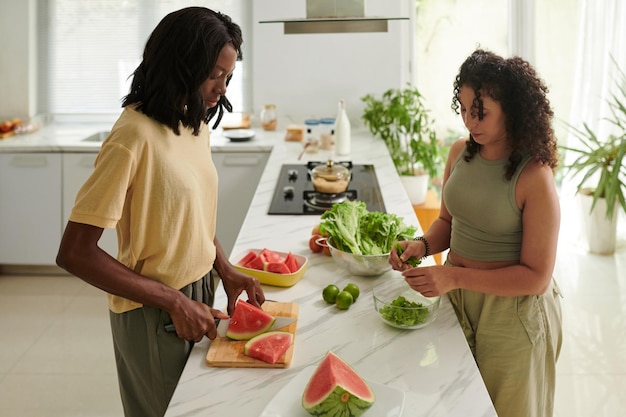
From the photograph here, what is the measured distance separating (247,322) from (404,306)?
0.41 metres

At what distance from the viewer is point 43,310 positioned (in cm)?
410

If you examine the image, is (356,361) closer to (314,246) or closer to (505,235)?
(505,235)

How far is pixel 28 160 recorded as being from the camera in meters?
4.38

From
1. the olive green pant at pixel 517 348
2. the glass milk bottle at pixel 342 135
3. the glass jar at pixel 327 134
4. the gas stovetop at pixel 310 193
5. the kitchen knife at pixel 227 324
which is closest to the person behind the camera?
the kitchen knife at pixel 227 324

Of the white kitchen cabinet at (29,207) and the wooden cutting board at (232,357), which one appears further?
the white kitchen cabinet at (29,207)

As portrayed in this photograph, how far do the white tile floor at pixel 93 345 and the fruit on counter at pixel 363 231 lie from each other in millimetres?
1250

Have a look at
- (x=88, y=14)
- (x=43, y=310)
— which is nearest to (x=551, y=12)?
(x=88, y=14)

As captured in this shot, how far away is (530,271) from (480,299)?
0.65ft

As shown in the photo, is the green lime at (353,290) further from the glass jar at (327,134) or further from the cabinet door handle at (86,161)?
the cabinet door handle at (86,161)

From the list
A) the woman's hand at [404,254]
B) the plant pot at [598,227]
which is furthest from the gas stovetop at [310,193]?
the plant pot at [598,227]

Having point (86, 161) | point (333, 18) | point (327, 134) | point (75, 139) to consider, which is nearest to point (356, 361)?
point (333, 18)

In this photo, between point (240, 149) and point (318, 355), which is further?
point (240, 149)

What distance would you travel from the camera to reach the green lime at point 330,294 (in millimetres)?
1962

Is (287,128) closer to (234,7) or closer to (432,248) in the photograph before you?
Result: (234,7)
